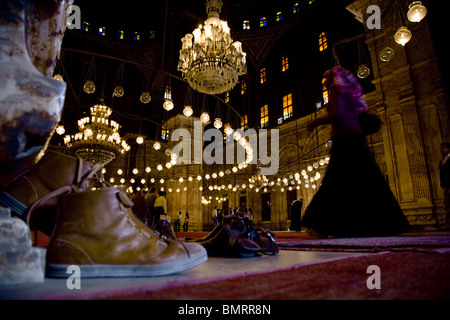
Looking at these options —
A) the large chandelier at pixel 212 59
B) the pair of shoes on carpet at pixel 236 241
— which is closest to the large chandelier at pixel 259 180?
the large chandelier at pixel 212 59

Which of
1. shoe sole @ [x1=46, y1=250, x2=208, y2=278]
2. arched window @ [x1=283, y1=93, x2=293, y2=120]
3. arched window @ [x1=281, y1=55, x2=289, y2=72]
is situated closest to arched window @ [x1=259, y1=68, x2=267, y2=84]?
arched window @ [x1=281, y1=55, x2=289, y2=72]

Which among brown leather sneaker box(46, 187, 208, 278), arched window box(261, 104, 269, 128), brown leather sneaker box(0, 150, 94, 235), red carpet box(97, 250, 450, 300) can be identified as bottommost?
red carpet box(97, 250, 450, 300)

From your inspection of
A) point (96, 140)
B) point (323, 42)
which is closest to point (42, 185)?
point (96, 140)

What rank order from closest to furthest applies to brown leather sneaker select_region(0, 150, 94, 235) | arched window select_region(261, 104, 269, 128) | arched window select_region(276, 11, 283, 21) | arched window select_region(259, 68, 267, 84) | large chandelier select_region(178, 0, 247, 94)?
brown leather sneaker select_region(0, 150, 94, 235) < large chandelier select_region(178, 0, 247, 94) < arched window select_region(276, 11, 283, 21) < arched window select_region(261, 104, 269, 128) < arched window select_region(259, 68, 267, 84)

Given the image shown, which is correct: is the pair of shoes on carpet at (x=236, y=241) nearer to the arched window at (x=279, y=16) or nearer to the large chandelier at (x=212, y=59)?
the large chandelier at (x=212, y=59)

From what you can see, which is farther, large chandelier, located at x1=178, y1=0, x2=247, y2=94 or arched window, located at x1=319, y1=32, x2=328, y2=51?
arched window, located at x1=319, y1=32, x2=328, y2=51

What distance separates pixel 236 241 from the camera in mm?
1603

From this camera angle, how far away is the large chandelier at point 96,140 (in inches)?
397

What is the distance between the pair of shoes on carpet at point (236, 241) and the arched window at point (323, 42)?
1781 cm

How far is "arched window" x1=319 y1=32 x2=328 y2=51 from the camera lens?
16484 millimetres

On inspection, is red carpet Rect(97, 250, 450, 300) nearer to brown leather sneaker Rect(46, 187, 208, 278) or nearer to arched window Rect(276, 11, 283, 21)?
brown leather sneaker Rect(46, 187, 208, 278)

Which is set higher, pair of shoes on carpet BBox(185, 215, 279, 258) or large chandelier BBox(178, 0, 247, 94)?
large chandelier BBox(178, 0, 247, 94)

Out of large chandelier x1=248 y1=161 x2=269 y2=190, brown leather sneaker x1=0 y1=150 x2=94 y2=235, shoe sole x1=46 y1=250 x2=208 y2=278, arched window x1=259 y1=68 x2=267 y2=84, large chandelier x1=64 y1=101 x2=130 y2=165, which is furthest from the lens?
arched window x1=259 y1=68 x2=267 y2=84

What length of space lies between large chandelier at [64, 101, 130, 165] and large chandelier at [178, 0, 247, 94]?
5496 mm
